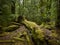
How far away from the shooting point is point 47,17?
15328mm

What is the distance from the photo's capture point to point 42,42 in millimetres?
8344

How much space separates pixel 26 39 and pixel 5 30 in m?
2.40

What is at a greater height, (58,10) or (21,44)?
(58,10)

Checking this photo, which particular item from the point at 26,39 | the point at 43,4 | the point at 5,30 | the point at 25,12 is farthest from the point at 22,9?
the point at 26,39

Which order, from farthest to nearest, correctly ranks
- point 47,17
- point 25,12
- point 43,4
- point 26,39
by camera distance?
1. point 25,12
2. point 43,4
3. point 47,17
4. point 26,39

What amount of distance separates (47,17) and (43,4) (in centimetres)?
280

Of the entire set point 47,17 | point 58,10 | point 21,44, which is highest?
point 58,10

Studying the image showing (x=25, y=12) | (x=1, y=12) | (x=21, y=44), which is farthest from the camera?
(x=25, y=12)

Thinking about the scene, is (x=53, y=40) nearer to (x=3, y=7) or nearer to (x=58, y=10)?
(x=58, y=10)

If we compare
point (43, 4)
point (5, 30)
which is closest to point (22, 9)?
point (43, 4)

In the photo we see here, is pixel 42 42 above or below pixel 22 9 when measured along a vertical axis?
below

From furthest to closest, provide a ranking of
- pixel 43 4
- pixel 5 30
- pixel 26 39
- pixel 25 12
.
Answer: pixel 25 12
pixel 43 4
pixel 5 30
pixel 26 39

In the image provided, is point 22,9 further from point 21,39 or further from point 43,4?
point 21,39

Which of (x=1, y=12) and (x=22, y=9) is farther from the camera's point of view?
(x=22, y=9)
